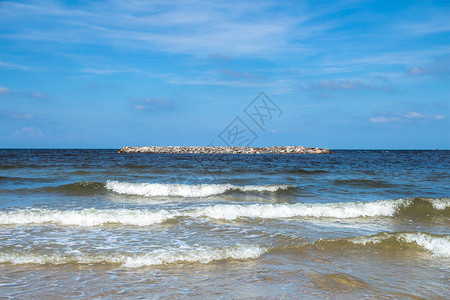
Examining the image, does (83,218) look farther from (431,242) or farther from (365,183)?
(365,183)

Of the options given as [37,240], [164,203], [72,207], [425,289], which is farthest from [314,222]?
[72,207]

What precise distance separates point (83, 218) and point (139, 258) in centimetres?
376

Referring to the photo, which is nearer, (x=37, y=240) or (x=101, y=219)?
(x=37, y=240)

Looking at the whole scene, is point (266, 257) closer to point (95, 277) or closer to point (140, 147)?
point (95, 277)

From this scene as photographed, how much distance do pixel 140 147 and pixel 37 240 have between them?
204 feet

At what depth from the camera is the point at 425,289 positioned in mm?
4562

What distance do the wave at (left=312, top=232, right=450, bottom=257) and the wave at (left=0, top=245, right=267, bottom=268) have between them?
178cm

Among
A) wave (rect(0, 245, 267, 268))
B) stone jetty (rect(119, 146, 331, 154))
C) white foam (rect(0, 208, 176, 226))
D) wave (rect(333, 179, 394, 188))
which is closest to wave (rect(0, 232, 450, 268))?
wave (rect(0, 245, 267, 268))

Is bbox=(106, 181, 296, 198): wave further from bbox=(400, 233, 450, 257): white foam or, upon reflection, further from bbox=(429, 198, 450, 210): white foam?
bbox=(400, 233, 450, 257): white foam

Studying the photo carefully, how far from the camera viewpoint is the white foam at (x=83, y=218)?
337 inches

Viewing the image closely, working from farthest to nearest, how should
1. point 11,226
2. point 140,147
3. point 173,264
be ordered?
point 140,147, point 11,226, point 173,264

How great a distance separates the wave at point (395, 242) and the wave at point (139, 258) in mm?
1776

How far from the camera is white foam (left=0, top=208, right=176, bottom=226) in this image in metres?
8.56

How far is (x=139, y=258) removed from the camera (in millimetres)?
5688
